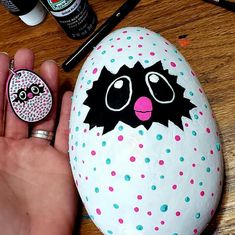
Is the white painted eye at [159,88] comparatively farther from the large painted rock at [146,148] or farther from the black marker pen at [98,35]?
the black marker pen at [98,35]

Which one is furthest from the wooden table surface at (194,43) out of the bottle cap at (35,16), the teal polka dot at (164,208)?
the teal polka dot at (164,208)

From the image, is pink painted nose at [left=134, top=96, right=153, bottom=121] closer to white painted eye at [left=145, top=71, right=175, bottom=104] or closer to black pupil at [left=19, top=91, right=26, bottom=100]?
white painted eye at [left=145, top=71, right=175, bottom=104]

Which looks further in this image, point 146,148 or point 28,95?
point 28,95

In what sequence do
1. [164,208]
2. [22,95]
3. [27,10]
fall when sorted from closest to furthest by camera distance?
[164,208] < [22,95] < [27,10]

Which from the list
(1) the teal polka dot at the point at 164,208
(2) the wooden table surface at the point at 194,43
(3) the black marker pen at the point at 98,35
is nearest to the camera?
(1) the teal polka dot at the point at 164,208

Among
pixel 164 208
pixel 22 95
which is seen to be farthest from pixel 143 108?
pixel 22 95

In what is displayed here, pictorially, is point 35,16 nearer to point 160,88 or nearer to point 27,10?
point 27,10
